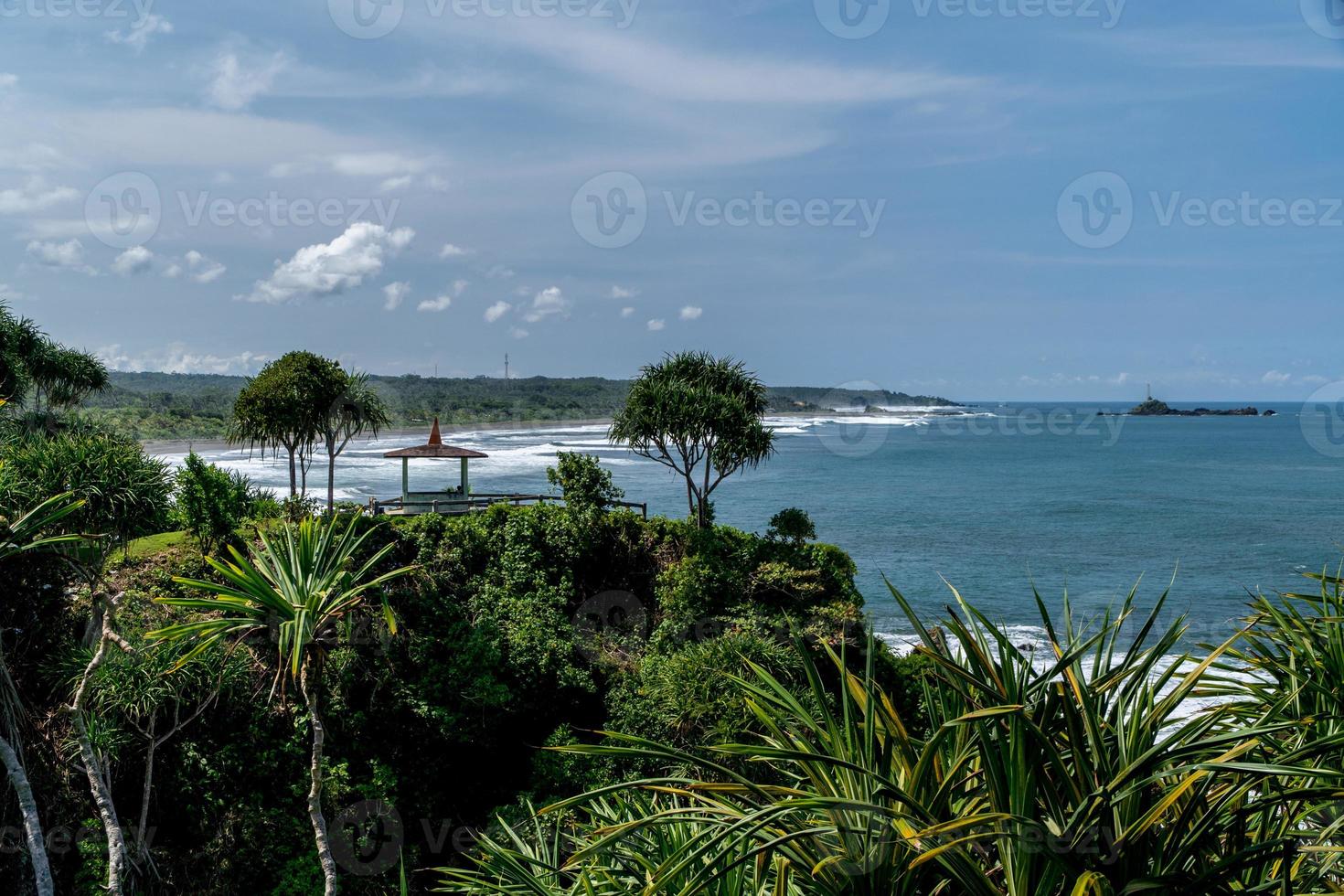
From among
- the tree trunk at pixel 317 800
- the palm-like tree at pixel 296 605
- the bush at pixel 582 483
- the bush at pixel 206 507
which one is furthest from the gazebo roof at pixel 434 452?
the tree trunk at pixel 317 800

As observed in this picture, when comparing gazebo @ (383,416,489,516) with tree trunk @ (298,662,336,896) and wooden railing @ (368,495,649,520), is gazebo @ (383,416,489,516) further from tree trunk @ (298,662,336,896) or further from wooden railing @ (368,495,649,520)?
tree trunk @ (298,662,336,896)

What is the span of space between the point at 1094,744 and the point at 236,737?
548 inches

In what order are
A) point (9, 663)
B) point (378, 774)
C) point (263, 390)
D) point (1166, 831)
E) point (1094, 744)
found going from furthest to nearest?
Answer: point (263, 390)
point (378, 774)
point (9, 663)
point (1166, 831)
point (1094, 744)

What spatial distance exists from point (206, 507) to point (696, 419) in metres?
10.5

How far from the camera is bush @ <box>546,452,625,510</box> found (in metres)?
20.4

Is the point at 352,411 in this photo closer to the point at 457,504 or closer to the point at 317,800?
the point at 457,504

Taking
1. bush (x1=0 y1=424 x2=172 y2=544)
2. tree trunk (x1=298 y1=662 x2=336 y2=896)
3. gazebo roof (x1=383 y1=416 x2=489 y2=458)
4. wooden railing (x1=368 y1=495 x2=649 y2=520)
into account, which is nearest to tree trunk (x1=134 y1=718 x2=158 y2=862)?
bush (x1=0 y1=424 x2=172 y2=544)

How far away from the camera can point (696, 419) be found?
2150 centimetres

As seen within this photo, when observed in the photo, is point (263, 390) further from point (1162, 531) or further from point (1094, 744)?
point (1162, 531)

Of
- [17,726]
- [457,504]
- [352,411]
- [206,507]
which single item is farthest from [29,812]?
[352,411]

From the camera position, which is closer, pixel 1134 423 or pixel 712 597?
pixel 712 597

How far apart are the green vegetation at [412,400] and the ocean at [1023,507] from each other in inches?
456

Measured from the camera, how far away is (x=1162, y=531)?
162 feet

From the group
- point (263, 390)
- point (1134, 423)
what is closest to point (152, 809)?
point (263, 390)
